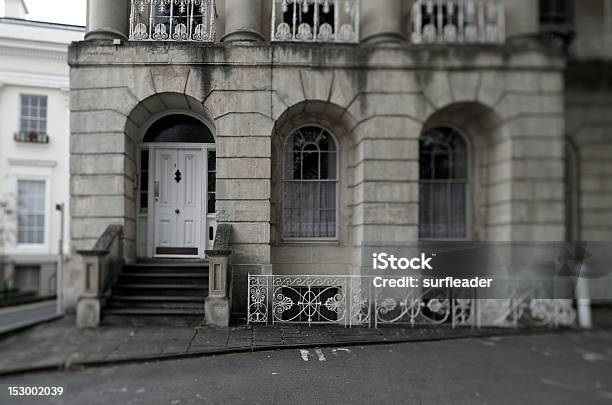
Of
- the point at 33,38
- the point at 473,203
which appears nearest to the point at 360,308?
the point at 473,203

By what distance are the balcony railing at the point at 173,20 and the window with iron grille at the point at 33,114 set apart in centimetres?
298

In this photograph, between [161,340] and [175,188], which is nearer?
[161,340]

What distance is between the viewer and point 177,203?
8711mm

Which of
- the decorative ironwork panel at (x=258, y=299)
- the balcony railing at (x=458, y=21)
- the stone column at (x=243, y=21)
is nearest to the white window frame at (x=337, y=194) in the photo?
the decorative ironwork panel at (x=258, y=299)

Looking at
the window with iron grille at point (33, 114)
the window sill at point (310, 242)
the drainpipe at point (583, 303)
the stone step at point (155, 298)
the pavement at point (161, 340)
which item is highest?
the window with iron grille at point (33, 114)

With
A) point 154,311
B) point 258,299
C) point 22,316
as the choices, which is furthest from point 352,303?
point 22,316

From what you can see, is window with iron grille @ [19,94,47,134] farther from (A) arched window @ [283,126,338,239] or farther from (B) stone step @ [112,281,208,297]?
(A) arched window @ [283,126,338,239]

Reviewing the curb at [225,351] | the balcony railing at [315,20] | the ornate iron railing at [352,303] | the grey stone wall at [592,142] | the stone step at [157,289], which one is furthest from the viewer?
the balcony railing at [315,20]

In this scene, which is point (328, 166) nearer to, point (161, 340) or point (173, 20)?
point (173, 20)

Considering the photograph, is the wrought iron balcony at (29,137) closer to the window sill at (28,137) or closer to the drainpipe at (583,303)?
the window sill at (28,137)

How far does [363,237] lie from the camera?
25.1 ft

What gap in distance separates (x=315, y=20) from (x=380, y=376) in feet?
22.3

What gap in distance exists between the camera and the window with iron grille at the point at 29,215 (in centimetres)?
459

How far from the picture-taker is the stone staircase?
→ 22.7 feet
